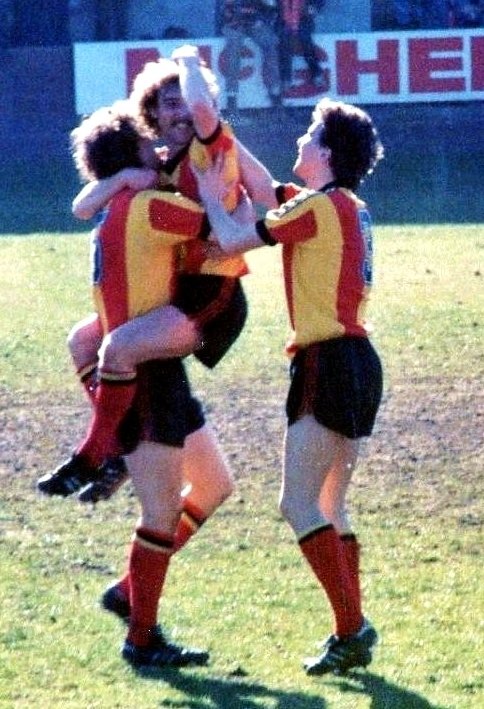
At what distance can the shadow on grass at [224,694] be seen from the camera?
15.6 ft

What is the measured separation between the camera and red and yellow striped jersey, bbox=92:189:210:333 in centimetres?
498

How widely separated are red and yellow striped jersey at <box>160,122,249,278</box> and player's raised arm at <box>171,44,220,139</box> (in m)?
0.04

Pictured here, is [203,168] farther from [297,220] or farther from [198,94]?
[297,220]

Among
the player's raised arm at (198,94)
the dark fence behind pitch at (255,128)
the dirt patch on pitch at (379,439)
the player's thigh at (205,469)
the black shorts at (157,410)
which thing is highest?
the player's raised arm at (198,94)

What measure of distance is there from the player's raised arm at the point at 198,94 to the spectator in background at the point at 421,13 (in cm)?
1715

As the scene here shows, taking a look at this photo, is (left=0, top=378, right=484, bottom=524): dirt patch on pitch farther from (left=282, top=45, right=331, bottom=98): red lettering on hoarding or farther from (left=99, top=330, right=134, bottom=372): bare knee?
(left=282, top=45, right=331, bottom=98): red lettering on hoarding

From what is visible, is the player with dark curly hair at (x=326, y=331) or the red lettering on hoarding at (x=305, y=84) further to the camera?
the red lettering on hoarding at (x=305, y=84)

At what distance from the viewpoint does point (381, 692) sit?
4.85 meters

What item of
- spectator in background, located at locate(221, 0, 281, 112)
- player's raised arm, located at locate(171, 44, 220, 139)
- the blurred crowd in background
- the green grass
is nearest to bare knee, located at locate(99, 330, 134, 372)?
player's raised arm, located at locate(171, 44, 220, 139)

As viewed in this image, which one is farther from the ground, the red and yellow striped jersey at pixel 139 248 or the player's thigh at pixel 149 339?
Result: the red and yellow striped jersey at pixel 139 248

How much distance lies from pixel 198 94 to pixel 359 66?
16334mm

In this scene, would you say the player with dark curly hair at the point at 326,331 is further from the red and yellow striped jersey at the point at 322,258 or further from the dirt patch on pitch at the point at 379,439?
the dirt patch on pitch at the point at 379,439

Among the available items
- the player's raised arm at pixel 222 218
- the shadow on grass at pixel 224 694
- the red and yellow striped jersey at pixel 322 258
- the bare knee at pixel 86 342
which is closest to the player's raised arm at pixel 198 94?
the player's raised arm at pixel 222 218

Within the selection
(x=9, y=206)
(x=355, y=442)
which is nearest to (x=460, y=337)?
(x=355, y=442)
